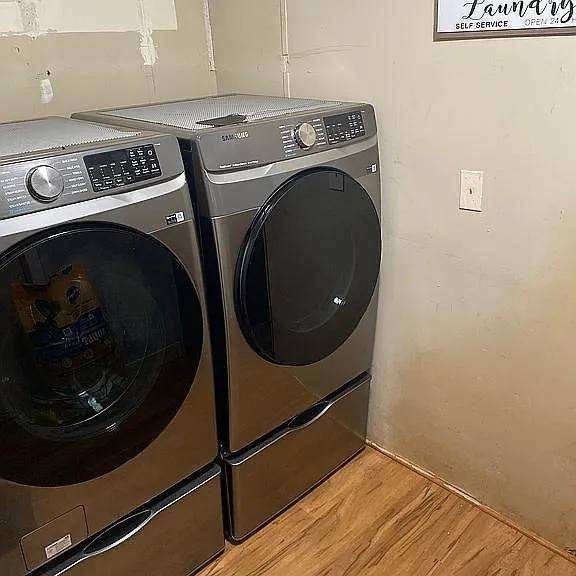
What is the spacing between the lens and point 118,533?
4.57ft

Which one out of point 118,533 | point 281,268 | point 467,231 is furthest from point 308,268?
point 118,533

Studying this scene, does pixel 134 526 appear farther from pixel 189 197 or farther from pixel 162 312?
pixel 189 197

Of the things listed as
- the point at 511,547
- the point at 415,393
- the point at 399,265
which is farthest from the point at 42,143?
the point at 511,547

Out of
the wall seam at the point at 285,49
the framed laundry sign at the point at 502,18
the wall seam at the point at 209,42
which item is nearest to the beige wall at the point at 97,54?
the wall seam at the point at 209,42

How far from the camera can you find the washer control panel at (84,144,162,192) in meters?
1.11

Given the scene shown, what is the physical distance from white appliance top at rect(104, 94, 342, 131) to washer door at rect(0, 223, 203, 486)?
1.21 feet

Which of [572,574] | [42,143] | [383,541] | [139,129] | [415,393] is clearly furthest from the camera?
[415,393]

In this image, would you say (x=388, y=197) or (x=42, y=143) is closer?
(x=42, y=143)

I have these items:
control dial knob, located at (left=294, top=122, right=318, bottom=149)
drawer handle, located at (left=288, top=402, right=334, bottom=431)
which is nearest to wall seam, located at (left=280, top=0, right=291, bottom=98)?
control dial knob, located at (left=294, top=122, right=318, bottom=149)

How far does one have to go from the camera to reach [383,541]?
66.6 inches

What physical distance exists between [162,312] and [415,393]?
93cm

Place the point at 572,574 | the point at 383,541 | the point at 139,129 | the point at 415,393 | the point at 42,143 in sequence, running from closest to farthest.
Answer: the point at 42,143
the point at 139,129
the point at 572,574
the point at 383,541
the point at 415,393

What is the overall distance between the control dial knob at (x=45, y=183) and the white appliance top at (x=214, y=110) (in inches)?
14.1

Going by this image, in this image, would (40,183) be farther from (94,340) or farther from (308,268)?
(308,268)
